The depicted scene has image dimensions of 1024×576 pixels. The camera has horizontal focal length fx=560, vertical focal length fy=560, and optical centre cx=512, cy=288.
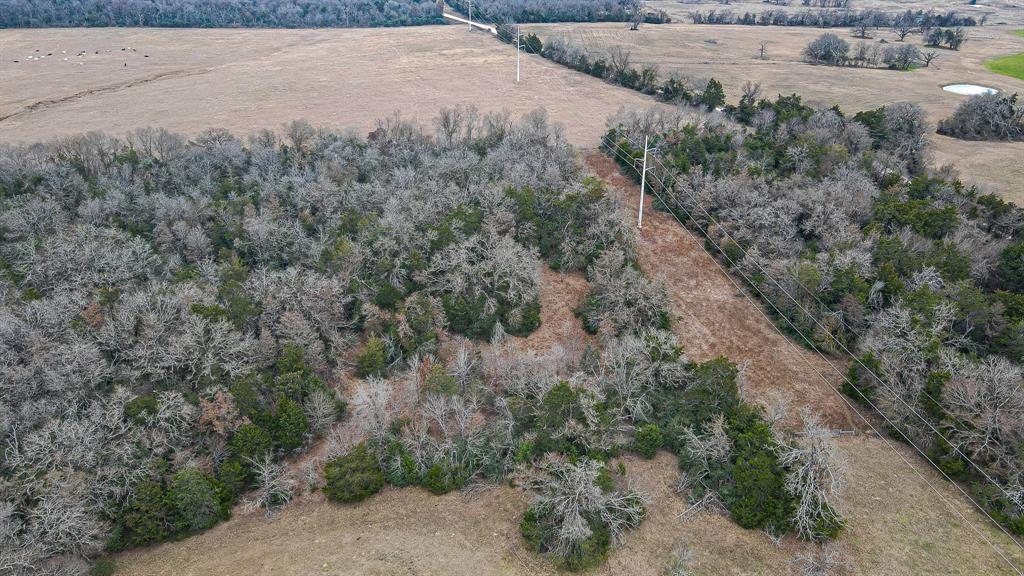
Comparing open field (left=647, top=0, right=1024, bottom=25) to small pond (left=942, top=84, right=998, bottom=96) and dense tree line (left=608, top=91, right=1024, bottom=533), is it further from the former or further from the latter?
dense tree line (left=608, top=91, right=1024, bottom=533)

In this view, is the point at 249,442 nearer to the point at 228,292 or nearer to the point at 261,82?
the point at 228,292

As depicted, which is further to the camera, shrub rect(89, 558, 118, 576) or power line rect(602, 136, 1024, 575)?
power line rect(602, 136, 1024, 575)

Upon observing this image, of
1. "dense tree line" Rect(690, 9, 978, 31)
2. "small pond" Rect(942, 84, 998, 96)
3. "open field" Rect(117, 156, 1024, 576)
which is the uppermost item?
"dense tree line" Rect(690, 9, 978, 31)

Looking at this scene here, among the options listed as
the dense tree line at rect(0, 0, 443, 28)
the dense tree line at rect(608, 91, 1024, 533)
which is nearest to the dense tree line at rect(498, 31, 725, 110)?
the dense tree line at rect(608, 91, 1024, 533)

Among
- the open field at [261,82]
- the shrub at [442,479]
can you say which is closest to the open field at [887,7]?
the open field at [261,82]

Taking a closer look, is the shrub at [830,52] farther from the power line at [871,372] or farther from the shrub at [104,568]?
the shrub at [104,568]
